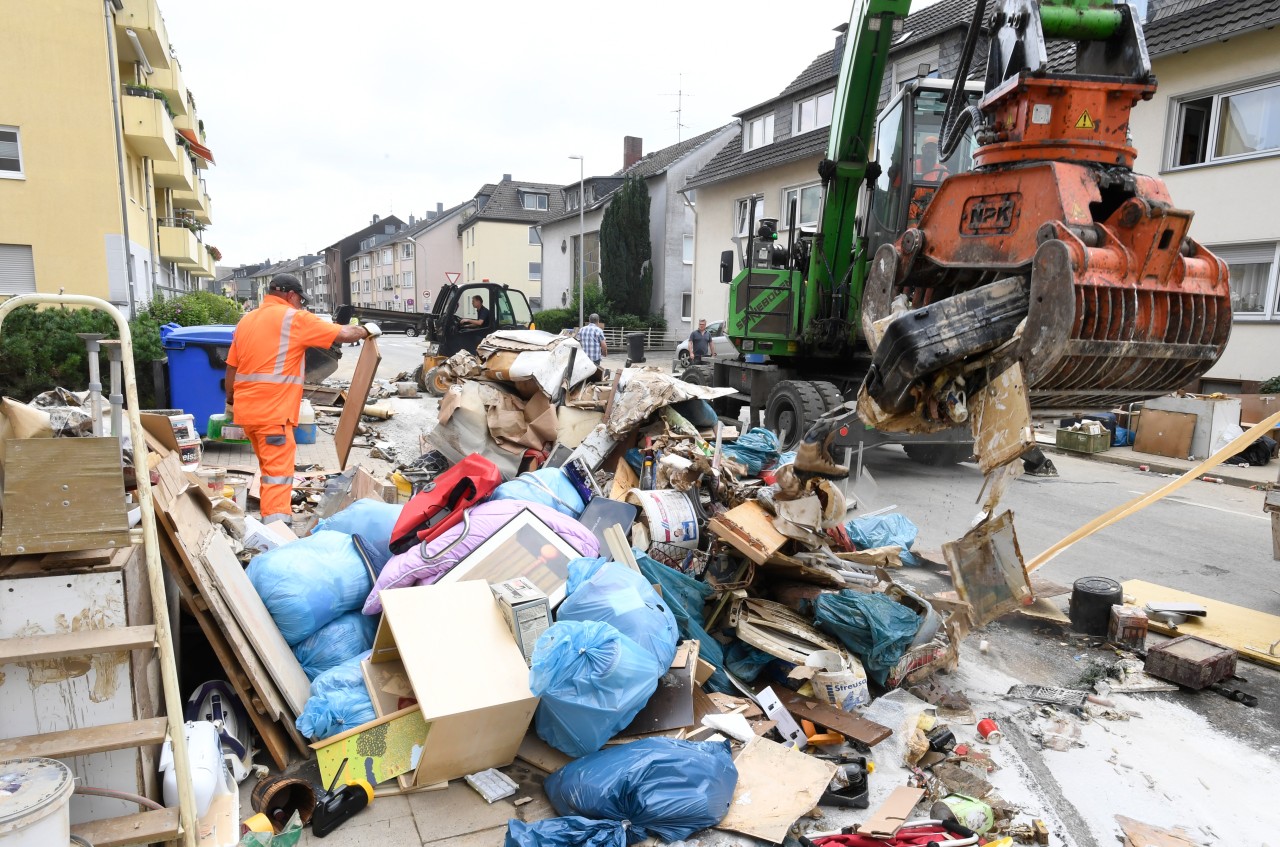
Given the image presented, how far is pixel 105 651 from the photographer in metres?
2.20

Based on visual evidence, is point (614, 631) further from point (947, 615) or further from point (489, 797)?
point (947, 615)

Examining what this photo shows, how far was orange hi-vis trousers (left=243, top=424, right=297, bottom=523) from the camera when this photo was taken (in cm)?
498

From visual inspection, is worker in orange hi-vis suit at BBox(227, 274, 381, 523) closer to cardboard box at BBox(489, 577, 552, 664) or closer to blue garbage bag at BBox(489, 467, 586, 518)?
blue garbage bag at BBox(489, 467, 586, 518)

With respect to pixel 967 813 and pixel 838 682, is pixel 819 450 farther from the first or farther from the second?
pixel 967 813

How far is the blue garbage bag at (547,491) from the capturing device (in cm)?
457

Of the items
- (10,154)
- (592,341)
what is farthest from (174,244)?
(592,341)

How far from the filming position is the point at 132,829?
2162 mm

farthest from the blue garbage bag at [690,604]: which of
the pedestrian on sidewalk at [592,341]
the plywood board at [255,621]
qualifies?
the pedestrian on sidewalk at [592,341]

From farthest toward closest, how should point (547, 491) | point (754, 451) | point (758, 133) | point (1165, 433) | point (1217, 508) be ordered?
point (758, 133)
point (1165, 433)
point (1217, 508)
point (754, 451)
point (547, 491)

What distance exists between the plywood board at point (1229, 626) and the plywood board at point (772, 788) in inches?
106

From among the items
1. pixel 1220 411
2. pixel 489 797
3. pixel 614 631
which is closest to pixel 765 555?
pixel 614 631

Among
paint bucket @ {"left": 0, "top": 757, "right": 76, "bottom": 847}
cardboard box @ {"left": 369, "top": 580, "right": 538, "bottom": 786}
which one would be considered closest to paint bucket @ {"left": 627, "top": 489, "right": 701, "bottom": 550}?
cardboard box @ {"left": 369, "top": 580, "right": 538, "bottom": 786}

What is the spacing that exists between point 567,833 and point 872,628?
1.78m

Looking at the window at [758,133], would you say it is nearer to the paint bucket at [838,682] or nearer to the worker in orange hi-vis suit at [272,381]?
the worker in orange hi-vis suit at [272,381]
